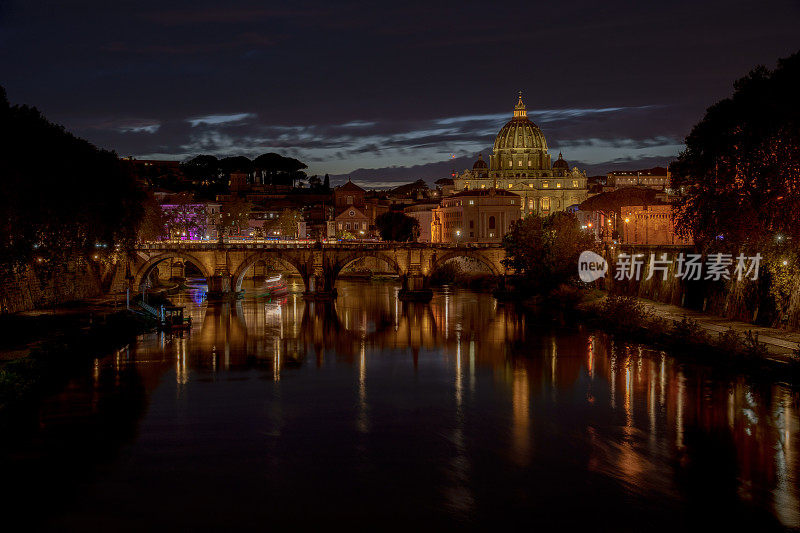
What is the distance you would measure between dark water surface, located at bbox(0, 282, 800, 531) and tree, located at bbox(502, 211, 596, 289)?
64.0 feet

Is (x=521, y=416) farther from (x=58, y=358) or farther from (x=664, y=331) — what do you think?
(x=58, y=358)

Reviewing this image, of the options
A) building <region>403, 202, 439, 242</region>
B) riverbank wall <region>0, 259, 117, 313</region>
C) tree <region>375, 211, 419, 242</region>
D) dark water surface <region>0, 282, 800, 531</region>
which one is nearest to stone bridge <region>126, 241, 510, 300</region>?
riverbank wall <region>0, 259, 117, 313</region>

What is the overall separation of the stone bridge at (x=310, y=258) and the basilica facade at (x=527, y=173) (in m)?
83.1

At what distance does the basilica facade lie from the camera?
5871 inches

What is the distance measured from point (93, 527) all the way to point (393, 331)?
28.3 metres

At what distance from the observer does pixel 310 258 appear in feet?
208

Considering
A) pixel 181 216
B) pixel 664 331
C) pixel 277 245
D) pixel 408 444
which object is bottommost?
pixel 408 444

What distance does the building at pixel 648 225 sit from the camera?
195 ft

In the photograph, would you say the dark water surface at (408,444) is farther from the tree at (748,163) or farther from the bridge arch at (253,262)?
the bridge arch at (253,262)

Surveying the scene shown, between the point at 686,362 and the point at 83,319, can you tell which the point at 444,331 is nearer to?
the point at 686,362

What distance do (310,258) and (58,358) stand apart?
35.0m

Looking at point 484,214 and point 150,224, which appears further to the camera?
point 484,214

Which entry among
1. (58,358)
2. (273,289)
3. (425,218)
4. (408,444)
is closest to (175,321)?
(58,358)

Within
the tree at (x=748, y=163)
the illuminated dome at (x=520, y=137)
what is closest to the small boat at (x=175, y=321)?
the tree at (x=748, y=163)
